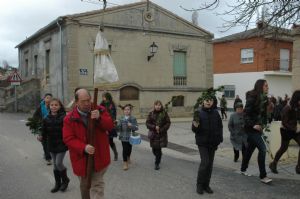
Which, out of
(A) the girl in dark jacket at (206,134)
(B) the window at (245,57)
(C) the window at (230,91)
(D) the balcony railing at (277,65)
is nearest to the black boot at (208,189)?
(A) the girl in dark jacket at (206,134)

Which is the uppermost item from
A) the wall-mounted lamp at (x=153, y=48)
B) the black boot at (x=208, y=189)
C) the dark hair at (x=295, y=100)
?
the wall-mounted lamp at (x=153, y=48)

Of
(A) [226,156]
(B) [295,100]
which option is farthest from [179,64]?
(B) [295,100]

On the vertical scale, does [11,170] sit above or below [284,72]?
below

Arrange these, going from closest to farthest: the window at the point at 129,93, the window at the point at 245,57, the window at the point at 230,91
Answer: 1. the window at the point at 129,93
2. the window at the point at 245,57
3. the window at the point at 230,91

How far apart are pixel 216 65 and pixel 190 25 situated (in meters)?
13.2

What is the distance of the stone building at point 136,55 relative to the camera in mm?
22359

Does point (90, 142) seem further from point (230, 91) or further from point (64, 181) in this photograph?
point (230, 91)

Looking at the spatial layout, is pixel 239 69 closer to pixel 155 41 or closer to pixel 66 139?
pixel 155 41

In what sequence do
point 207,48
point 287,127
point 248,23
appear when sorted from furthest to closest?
1. point 207,48
2. point 248,23
3. point 287,127

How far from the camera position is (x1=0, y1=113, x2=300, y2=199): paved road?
657cm

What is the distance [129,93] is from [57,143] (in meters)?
17.0

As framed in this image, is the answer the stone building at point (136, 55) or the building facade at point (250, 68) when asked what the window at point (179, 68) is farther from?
the building facade at point (250, 68)

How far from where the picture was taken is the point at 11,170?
8.56 m

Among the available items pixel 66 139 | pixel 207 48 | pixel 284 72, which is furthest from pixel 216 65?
pixel 66 139
